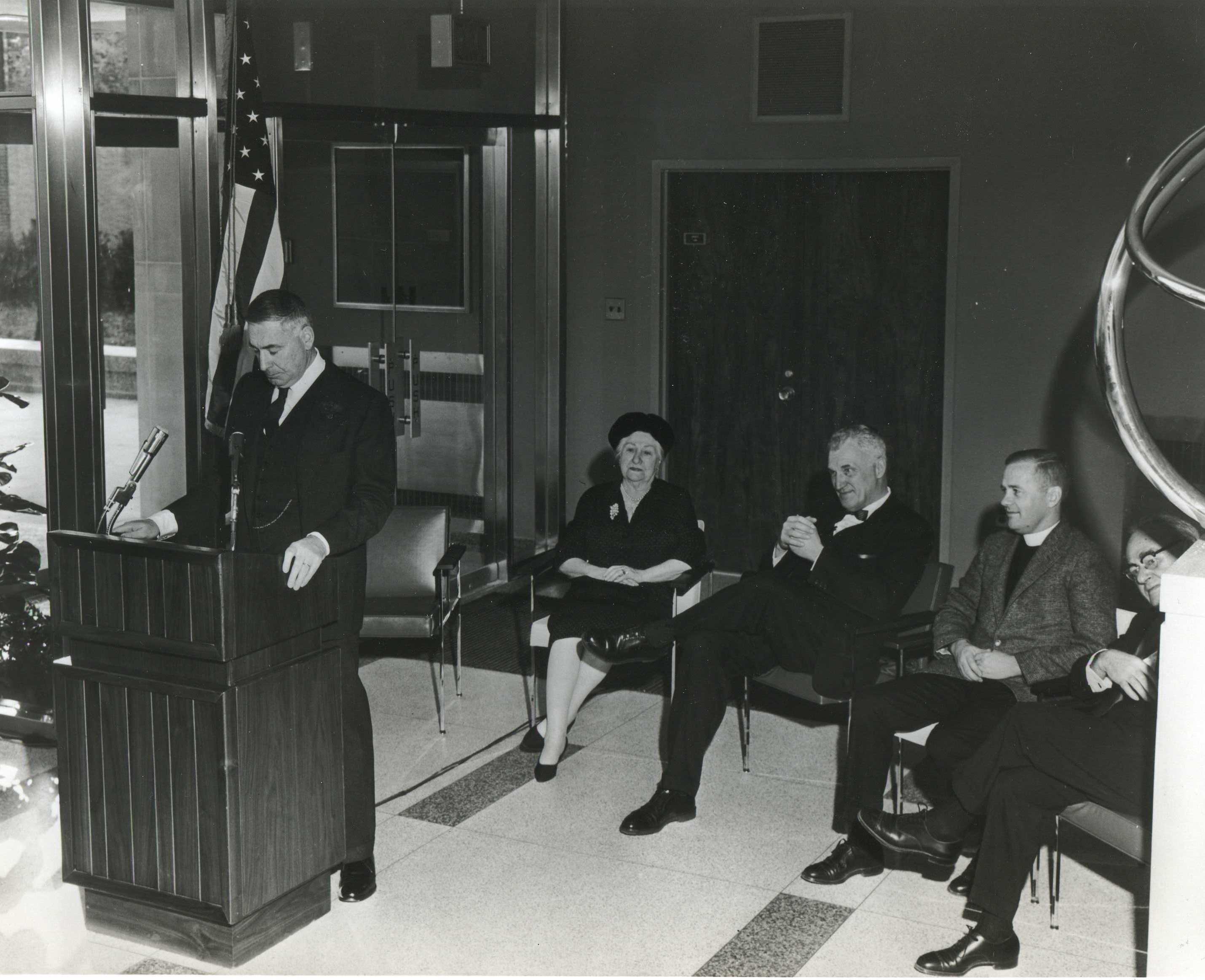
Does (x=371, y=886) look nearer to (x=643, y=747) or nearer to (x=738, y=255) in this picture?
(x=643, y=747)

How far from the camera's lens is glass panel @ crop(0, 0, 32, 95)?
428 cm

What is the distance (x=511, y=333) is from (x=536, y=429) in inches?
19.2

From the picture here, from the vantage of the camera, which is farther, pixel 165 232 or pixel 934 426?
pixel 934 426

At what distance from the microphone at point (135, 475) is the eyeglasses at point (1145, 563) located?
2.31 m

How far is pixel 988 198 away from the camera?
579 centimetres

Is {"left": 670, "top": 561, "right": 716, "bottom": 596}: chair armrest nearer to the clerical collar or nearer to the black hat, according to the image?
the black hat

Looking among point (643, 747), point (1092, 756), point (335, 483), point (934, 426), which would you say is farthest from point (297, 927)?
point (934, 426)

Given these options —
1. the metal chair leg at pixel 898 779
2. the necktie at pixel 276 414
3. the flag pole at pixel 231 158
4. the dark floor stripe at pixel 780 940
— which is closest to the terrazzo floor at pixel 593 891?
the dark floor stripe at pixel 780 940

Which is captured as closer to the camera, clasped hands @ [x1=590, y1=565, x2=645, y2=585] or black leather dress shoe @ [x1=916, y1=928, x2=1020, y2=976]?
black leather dress shoe @ [x1=916, y1=928, x2=1020, y2=976]

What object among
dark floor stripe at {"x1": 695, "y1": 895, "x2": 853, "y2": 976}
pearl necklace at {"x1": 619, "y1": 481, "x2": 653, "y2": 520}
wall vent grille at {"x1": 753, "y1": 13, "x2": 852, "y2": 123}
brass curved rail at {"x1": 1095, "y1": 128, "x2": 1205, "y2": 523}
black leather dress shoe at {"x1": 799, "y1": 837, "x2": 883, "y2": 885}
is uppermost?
wall vent grille at {"x1": 753, "y1": 13, "x2": 852, "y2": 123}

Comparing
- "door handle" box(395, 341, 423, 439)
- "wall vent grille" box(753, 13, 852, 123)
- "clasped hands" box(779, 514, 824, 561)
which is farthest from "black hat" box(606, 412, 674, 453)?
"wall vent grille" box(753, 13, 852, 123)

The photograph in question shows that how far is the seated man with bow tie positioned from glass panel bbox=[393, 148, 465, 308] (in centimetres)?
238

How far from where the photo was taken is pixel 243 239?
472 centimetres

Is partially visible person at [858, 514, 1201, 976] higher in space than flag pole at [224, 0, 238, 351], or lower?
lower
